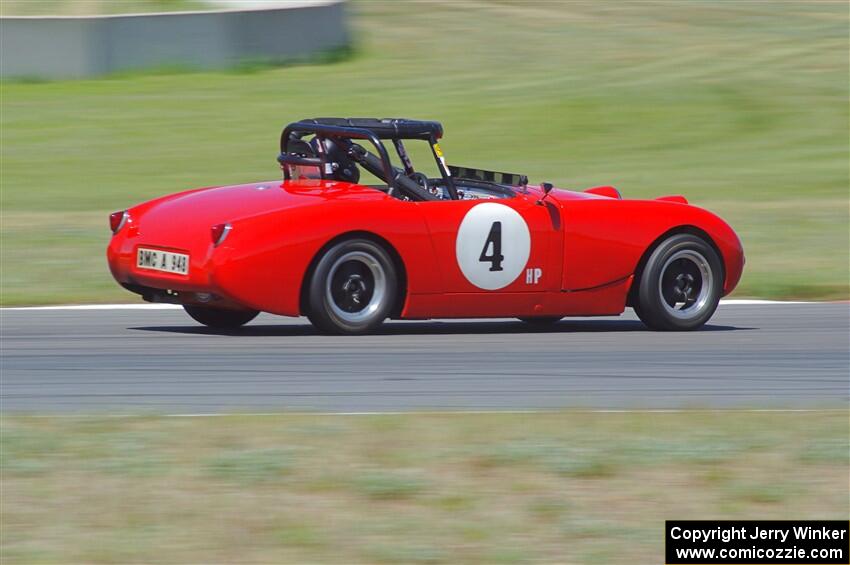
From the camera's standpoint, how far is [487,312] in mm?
9594

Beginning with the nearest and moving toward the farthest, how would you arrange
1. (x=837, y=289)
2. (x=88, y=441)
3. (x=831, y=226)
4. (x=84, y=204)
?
(x=88, y=441), (x=837, y=289), (x=831, y=226), (x=84, y=204)

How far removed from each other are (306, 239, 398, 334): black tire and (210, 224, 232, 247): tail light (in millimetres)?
583

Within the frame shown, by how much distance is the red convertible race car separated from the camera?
8.89m

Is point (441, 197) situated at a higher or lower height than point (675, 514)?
higher

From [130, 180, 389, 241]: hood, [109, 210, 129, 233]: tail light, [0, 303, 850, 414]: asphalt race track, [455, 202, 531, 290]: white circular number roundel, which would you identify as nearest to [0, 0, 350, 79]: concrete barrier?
[0, 303, 850, 414]: asphalt race track

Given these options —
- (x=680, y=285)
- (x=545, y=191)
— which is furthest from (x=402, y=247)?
(x=680, y=285)

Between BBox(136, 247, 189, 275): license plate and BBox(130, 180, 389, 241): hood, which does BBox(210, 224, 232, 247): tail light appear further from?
BBox(136, 247, 189, 275): license plate

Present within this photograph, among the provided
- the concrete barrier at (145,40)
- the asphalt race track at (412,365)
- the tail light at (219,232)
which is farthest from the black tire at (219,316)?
the concrete barrier at (145,40)

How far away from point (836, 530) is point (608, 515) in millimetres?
772

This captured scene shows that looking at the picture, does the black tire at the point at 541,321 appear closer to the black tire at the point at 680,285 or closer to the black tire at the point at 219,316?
the black tire at the point at 680,285

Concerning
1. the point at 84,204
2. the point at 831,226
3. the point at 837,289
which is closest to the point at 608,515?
the point at 837,289

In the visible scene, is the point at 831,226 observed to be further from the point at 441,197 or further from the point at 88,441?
the point at 88,441

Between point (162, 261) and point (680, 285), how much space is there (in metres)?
3.43

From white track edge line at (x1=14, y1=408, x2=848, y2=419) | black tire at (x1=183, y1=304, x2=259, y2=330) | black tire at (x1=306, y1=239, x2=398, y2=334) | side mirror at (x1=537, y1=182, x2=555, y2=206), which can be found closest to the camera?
white track edge line at (x1=14, y1=408, x2=848, y2=419)
